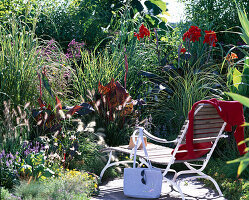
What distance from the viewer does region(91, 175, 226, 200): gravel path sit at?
4.17 metres

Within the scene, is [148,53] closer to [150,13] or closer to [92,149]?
[92,149]

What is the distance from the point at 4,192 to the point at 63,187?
602 millimetres

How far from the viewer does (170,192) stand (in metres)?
4.41

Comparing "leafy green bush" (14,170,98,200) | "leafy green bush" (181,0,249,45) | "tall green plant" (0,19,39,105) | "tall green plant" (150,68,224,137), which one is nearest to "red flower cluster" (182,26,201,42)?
"tall green plant" (150,68,224,137)

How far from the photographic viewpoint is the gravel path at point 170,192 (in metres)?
4.17

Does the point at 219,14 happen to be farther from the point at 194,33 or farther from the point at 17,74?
the point at 17,74

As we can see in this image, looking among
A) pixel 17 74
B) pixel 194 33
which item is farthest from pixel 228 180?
pixel 194 33

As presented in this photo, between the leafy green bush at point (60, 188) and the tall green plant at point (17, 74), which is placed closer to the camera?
the leafy green bush at point (60, 188)

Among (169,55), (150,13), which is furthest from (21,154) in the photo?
(150,13)

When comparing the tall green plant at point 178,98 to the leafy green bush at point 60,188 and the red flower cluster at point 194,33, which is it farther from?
the leafy green bush at point 60,188

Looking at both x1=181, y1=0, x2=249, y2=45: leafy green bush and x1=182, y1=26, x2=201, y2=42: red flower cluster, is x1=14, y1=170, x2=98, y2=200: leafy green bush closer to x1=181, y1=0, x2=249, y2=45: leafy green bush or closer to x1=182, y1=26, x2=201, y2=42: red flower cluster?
x1=182, y1=26, x2=201, y2=42: red flower cluster

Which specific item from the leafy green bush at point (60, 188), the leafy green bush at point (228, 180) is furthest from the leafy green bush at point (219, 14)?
the leafy green bush at point (60, 188)

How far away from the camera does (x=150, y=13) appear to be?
1040cm

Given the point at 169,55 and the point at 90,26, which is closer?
the point at 169,55
